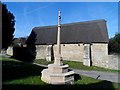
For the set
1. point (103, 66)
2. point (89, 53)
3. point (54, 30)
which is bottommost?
point (103, 66)

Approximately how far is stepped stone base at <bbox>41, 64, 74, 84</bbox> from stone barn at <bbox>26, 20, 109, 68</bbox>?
15956mm

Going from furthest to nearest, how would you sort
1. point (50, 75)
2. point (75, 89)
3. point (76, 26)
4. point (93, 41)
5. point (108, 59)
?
point (76, 26) → point (93, 41) → point (108, 59) → point (50, 75) → point (75, 89)

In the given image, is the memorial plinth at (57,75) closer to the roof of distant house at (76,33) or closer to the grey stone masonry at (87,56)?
the grey stone masonry at (87,56)

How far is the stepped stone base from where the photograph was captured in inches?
480

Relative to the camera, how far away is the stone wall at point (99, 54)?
28094 millimetres

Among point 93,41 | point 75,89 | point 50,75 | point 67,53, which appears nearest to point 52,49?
point 67,53

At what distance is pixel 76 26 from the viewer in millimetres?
34250

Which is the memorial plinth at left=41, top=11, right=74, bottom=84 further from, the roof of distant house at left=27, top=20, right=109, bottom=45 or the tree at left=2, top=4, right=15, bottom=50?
the roof of distant house at left=27, top=20, right=109, bottom=45

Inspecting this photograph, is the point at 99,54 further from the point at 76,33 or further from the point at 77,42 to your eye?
the point at 76,33

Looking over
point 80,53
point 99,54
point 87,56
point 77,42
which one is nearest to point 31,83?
point 87,56

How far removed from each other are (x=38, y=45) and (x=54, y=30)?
158 inches

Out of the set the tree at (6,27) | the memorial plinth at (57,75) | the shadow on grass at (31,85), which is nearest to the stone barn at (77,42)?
the tree at (6,27)

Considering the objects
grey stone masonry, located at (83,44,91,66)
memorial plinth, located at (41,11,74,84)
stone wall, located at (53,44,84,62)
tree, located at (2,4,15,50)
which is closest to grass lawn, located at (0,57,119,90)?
memorial plinth, located at (41,11,74,84)

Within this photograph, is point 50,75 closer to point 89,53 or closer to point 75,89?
point 75,89
